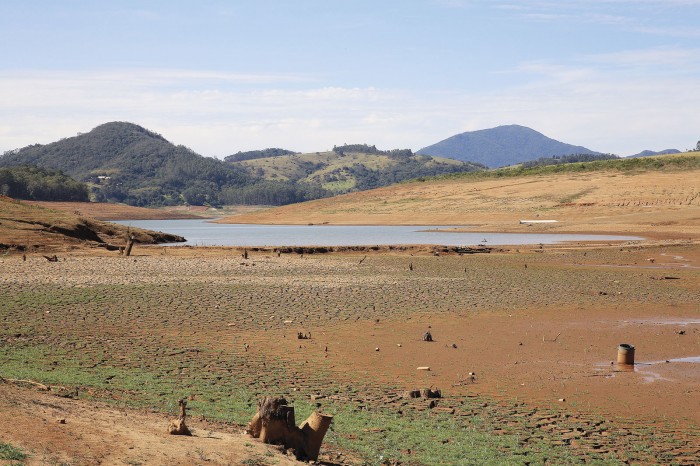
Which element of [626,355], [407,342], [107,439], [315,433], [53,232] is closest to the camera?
[107,439]

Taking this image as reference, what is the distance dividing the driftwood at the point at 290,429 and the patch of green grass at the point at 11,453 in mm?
2850

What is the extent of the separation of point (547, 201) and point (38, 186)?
79.0 m

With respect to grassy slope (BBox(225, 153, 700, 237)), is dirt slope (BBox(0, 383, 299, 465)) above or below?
below

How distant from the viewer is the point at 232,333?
18.7 m

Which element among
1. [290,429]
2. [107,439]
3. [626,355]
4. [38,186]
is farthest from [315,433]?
[38,186]

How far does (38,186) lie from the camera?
11906cm

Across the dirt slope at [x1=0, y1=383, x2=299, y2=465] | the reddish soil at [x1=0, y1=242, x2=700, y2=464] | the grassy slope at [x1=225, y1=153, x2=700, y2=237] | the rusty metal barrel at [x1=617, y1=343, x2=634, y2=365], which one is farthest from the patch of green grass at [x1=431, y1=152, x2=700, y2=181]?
the dirt slope at [x1=0, y1=383, x2=299, y2=465]

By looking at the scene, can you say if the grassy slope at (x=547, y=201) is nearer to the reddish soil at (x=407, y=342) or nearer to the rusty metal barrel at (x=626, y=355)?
the reddish soil at (x=407, y=342)

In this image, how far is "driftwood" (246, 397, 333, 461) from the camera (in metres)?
9.07

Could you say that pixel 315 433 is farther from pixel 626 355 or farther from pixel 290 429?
pixel 626 355

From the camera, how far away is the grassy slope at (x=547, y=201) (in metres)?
66.0

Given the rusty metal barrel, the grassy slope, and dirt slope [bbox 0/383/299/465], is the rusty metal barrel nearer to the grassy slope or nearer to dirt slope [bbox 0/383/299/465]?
dirt slope [bbox 0/383/299/465]

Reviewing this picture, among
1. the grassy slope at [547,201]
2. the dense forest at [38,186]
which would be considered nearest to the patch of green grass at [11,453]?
the grassy slope at [547,201]

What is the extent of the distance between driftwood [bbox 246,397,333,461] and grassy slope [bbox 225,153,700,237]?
50.9 m
